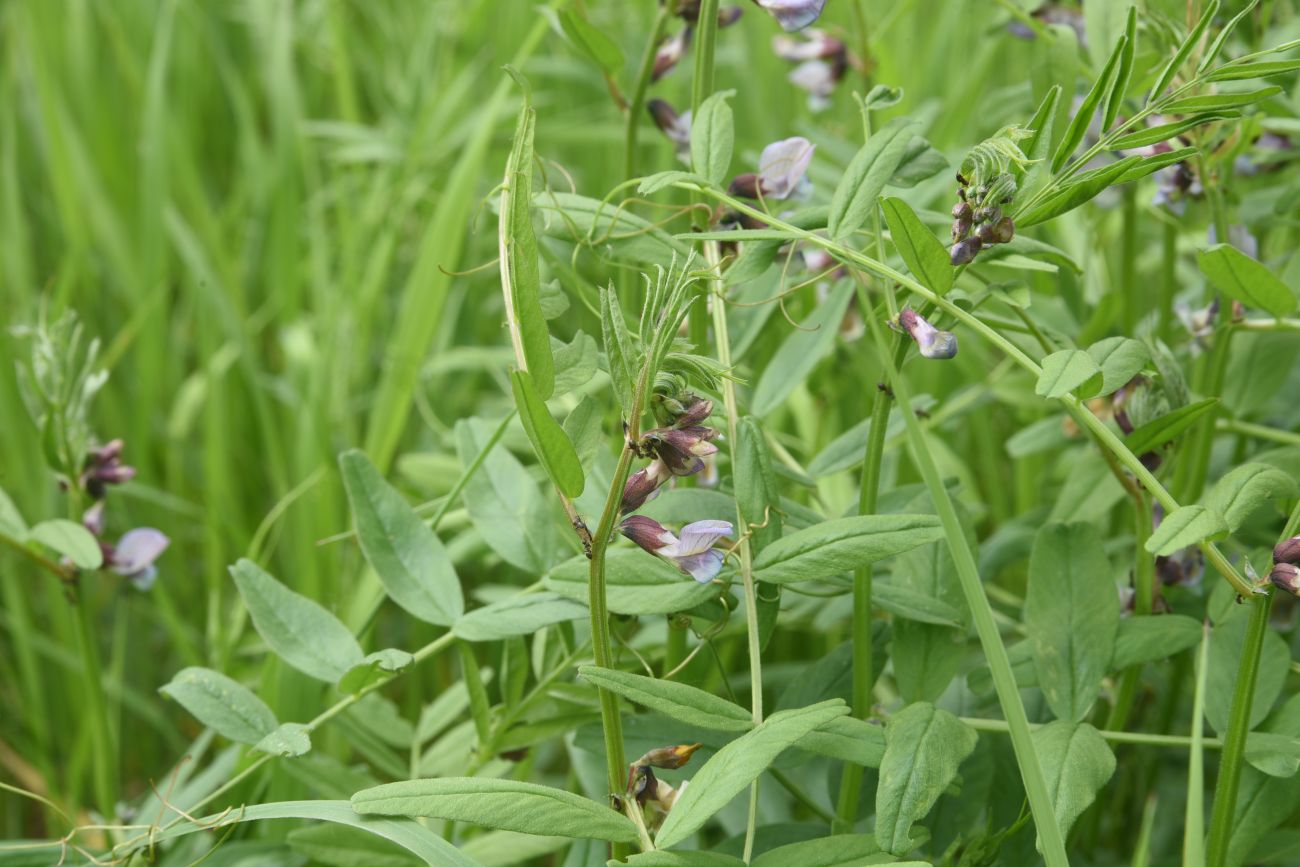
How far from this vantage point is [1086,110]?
711 mm

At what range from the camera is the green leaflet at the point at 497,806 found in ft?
2.06

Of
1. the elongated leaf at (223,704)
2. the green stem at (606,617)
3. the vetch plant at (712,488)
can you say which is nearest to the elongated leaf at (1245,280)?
the vetch plant at (712,488)

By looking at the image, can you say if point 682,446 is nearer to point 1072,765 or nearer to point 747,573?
point 747,573

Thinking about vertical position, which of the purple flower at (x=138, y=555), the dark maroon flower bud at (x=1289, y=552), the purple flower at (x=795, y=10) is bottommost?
the purple flower at (x=138, y=555)

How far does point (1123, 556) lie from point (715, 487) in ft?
1.44

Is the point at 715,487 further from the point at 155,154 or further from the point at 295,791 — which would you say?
the point at 155,154

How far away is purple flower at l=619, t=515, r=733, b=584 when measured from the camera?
0.69m

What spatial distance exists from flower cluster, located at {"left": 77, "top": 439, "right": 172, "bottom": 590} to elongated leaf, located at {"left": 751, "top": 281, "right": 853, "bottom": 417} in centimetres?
49

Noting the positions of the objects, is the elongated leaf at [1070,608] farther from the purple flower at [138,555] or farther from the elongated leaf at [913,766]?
the purple flower at [138,555]

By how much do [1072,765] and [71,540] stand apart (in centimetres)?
73

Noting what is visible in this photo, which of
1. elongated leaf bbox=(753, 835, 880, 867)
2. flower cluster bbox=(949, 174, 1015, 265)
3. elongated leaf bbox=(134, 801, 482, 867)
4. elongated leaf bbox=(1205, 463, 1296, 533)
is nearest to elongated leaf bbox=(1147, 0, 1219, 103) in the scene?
flower cluster bbox=(949, 174, 1015, 265)

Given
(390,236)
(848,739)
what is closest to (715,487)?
(848,739)

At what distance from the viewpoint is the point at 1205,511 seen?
653mm

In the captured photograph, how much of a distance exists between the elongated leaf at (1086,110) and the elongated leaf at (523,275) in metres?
0.30
